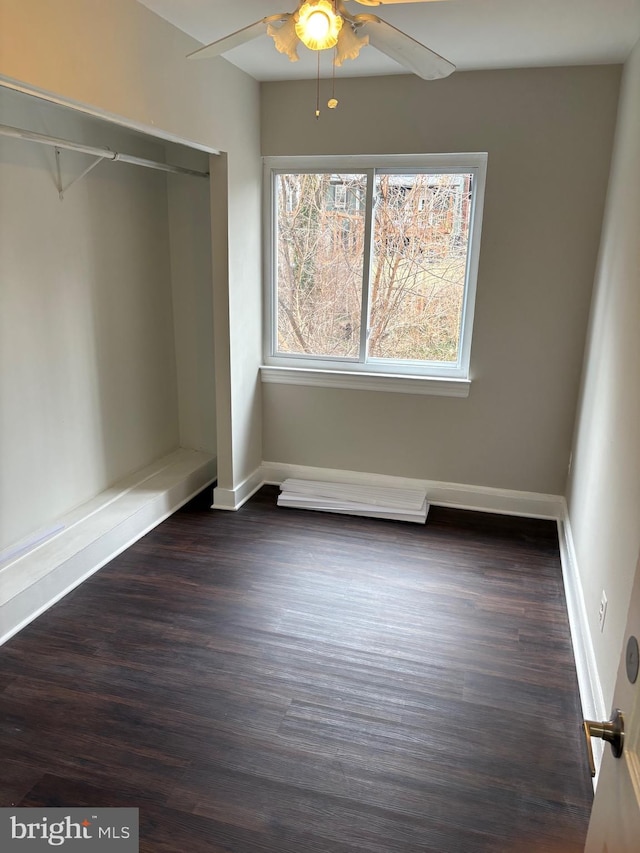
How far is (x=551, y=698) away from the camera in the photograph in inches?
91.4

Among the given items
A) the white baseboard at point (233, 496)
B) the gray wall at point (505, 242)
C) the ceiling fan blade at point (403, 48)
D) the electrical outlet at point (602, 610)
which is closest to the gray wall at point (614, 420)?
the electrical outlet at point (602, 610)

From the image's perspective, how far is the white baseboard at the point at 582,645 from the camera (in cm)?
208

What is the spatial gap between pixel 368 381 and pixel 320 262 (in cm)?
85

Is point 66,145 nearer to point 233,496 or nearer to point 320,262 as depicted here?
point 320,262

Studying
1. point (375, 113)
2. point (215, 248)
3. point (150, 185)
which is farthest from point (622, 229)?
point (150, 185)

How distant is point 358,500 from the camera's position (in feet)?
13.0

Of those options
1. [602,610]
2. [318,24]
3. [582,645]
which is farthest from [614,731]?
[318,24]

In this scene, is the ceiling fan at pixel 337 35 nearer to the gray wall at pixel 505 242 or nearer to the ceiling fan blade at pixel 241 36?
the ceiling fan blade at pixel 241 36

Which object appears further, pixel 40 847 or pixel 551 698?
pixel 551 698

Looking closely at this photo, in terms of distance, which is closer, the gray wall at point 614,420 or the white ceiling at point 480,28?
the gray wall at point 614,420

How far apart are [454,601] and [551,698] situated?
0.70m

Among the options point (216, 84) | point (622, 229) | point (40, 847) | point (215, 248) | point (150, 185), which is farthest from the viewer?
point (150, 185)

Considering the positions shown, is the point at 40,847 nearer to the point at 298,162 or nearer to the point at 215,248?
the point at 215,248

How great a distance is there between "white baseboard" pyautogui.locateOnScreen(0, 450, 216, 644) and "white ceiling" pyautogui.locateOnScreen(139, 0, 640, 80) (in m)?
2.47
